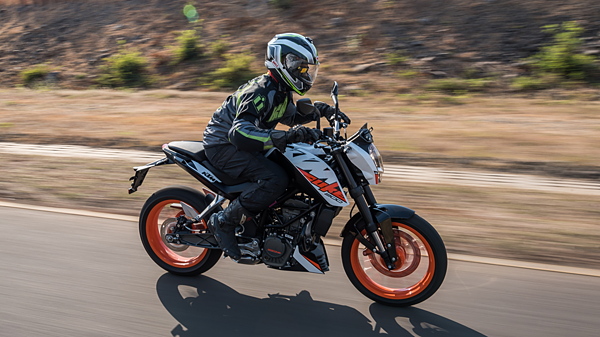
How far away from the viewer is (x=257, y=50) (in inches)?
754

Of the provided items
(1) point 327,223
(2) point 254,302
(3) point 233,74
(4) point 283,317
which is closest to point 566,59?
(3) point 233,74

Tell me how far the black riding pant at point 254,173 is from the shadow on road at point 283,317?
0.68m

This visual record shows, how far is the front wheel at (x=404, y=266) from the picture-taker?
4.11 meters

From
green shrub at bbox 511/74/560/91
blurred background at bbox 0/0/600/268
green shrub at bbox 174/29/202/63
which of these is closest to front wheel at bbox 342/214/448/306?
blurred background at bbox 0/0/600/268

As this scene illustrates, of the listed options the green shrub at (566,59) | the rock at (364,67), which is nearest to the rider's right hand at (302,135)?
the green shrub at (566,59)

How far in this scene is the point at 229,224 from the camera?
4.53m

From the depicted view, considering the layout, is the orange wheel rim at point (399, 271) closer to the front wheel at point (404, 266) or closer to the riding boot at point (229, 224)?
the front wheel at point (404, 266)

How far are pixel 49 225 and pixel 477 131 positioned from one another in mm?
6653

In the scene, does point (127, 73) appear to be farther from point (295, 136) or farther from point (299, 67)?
point (295, 136)

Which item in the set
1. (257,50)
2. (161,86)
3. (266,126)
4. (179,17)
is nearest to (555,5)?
(257,50)

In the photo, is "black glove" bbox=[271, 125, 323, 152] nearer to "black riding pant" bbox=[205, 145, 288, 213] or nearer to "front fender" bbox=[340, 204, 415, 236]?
"black riding pant" bbox=[205, 145, 288, 213]

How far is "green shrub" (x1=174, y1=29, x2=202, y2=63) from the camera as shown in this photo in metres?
19.3

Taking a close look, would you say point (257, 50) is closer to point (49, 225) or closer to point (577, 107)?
point (577, 107)

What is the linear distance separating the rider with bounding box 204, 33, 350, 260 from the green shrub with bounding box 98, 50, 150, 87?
14.2 meters
